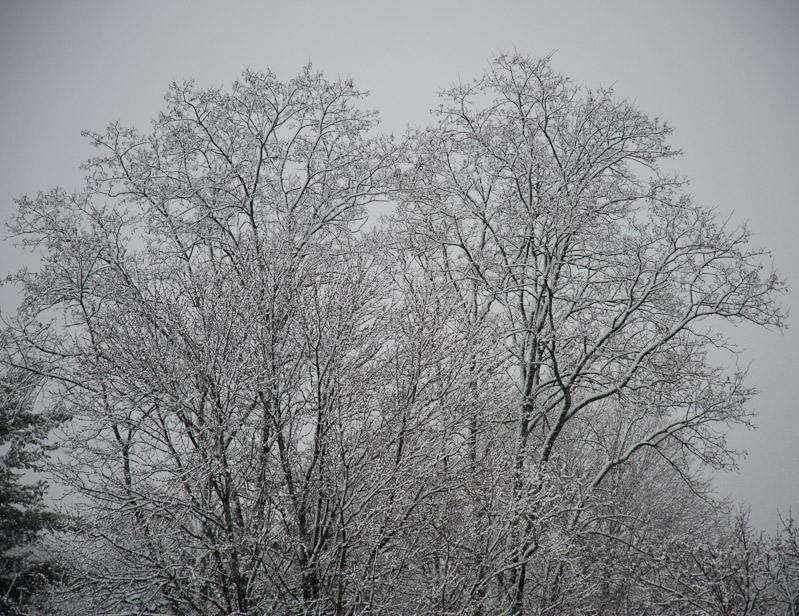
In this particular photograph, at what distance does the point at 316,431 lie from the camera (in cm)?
554

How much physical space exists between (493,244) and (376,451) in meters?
5.60

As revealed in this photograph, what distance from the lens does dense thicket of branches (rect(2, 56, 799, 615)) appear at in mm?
5309

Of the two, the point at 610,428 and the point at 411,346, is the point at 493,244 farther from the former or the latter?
the point at 610,428

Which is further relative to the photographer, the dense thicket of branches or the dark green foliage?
the dark green foliage

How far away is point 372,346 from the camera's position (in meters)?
5.79

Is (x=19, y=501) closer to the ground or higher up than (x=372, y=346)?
closer to the ground

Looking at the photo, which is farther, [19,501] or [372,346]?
[19,501]

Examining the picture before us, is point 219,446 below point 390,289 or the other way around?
below

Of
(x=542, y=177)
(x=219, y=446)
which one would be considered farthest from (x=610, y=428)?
(x=219, y=446)

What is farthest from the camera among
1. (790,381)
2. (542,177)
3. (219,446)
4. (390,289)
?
(790,381)

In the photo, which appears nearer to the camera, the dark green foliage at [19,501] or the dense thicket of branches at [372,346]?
the dense thicket of branches at [372,346]

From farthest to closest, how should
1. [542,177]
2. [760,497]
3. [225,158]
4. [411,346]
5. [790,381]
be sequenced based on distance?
1. [790,381]
2. [760,497]
3. [225,158]
4. [542,177]
5. [411,346]

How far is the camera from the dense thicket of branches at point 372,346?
5309mm

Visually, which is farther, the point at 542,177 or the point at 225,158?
the point at 225,158
